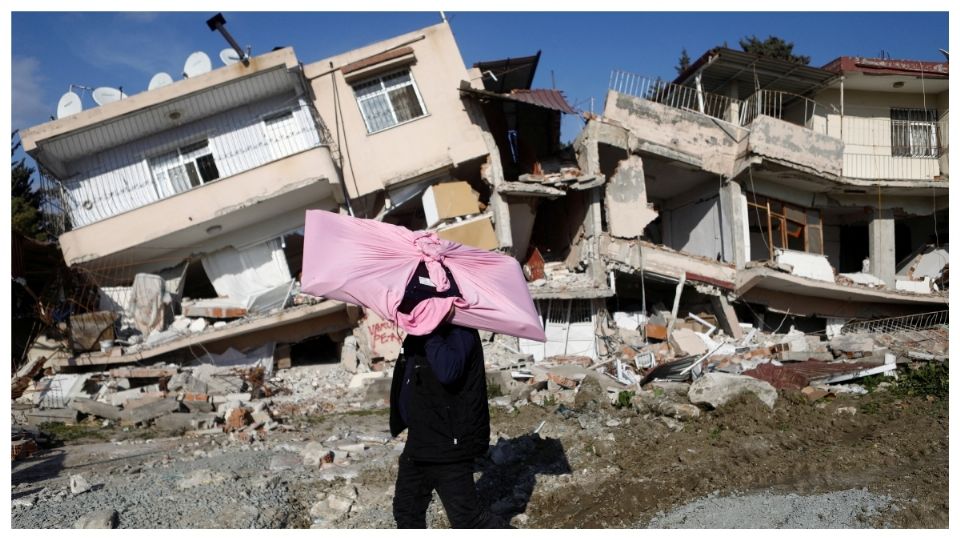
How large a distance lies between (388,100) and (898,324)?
46.2ft

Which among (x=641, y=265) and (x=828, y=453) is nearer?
(x=828, y=453)

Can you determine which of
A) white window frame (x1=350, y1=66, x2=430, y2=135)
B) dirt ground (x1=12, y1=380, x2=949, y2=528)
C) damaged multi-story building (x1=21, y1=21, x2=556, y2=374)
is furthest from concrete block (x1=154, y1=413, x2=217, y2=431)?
white window frame (x1=350, y1=66, x2=430, y2=135)

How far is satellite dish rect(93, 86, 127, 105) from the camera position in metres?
14.9

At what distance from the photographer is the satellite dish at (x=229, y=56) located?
1492 centimetres

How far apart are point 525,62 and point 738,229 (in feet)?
22.6

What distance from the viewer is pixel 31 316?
15.0 m

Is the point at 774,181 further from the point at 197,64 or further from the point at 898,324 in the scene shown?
the point at 197,64

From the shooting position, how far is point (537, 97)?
654 inches

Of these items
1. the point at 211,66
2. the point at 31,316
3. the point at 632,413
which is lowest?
the point at 632,413

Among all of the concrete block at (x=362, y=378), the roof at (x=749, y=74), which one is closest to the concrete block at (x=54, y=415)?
the concrete block at (x=362, y=378)

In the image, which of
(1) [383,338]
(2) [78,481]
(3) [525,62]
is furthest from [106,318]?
(3) [525,62]

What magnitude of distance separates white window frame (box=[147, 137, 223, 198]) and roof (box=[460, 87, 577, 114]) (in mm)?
6126

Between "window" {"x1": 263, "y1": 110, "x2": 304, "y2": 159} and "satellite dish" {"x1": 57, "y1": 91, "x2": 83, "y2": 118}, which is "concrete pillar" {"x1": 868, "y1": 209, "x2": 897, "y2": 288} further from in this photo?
"satellite dish" {"x1": 57, "y1": 91, "x2": 83, "y2": 118}

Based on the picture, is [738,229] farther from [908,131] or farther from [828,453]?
[828,453]
